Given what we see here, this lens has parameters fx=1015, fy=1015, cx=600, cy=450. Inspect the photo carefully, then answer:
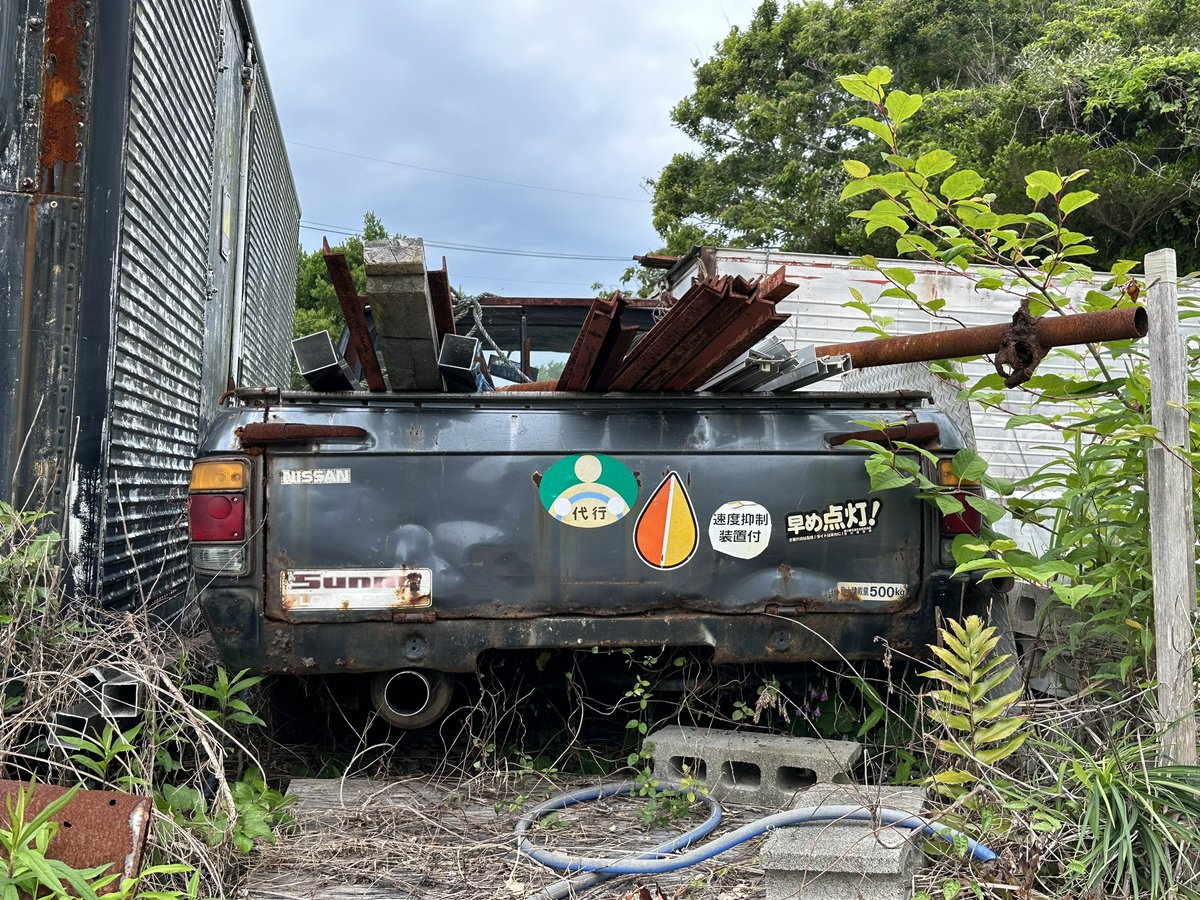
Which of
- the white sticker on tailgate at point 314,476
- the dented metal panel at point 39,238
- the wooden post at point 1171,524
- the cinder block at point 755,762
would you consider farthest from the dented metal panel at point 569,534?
the dented metal panel at point 39,238

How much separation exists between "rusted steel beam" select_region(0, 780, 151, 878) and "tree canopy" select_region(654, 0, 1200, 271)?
17567mm

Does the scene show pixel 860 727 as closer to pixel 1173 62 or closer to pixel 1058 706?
pixel 1058 706

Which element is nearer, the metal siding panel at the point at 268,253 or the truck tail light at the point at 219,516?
the truck tail light at the point at 219,516

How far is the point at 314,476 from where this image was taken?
143 inches

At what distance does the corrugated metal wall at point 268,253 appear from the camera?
27.7ft

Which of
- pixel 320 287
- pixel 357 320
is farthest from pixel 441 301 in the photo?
pixel 320 287

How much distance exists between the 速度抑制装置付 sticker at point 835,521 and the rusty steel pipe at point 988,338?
0.63 m

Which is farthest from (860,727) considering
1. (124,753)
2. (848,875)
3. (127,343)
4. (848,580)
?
(127,343)

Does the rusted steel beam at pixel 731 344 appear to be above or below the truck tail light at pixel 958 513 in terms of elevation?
above

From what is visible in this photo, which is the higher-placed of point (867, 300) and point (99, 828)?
point (867, 300)

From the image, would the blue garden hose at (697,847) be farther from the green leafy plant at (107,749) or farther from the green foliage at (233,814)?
the green leafy plant at (107,749)

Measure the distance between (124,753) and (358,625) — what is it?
0.86 metres

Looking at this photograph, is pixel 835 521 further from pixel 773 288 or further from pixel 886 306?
pixel 886 306

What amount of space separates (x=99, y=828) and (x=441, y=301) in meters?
2.17
